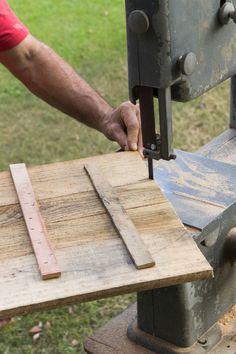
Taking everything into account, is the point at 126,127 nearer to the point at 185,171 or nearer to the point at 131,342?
the point at 185,171

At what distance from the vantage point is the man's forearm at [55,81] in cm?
217

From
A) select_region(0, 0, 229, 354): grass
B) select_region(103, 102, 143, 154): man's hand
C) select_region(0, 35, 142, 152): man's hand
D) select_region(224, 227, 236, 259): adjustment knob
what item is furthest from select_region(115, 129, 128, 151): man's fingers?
select_region(0, 0, 229, 354): grass

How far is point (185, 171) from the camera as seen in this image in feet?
5.79

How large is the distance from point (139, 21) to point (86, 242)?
1.54 feet

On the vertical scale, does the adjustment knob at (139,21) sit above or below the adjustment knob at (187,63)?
above

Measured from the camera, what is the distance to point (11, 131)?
4.35 metres

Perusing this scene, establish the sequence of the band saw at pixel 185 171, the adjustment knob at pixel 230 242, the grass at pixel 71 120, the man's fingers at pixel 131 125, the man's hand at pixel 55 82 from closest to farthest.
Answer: the band saw at pixel 185 171, the adjustment knob at pixel 230 242, the man's fingers at pixel 131 125, the man's hand at pixel 55 82, the grass at pixel 71 120

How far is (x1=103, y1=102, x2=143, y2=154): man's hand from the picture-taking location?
1.85 m

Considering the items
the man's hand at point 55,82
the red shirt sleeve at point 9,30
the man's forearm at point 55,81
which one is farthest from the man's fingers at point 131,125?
the red shirt sleeve at point 9,30

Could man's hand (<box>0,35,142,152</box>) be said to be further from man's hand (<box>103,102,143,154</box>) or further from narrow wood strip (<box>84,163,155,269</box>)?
narrow wood strip (<box>84,163,155,269</box>)

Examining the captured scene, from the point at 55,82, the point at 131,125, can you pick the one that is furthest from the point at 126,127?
the point at 55,82

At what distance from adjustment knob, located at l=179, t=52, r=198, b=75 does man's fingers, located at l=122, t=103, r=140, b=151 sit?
0.41m

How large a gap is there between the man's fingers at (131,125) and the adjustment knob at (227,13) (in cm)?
41

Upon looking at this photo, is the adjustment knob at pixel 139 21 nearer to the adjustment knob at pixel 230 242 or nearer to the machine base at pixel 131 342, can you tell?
the adjustment knob at pixel 230 242
